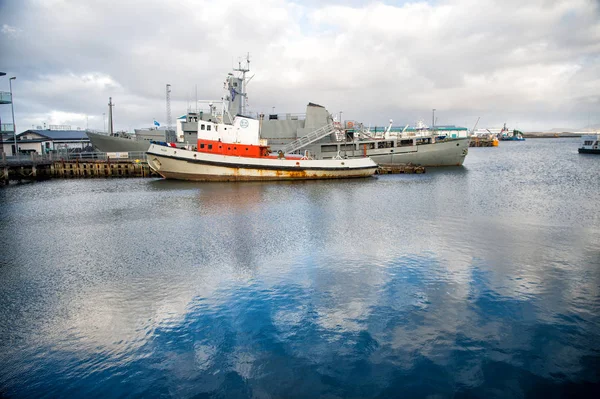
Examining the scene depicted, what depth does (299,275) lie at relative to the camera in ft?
34.8

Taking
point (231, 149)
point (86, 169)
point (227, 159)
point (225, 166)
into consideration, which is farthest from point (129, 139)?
point (227, 159)

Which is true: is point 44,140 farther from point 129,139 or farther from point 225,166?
point 225,166

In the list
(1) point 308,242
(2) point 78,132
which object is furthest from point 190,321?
(2) point 78,132

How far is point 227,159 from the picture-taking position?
31.0 metres

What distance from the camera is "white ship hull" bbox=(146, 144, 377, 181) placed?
30859 millimetres

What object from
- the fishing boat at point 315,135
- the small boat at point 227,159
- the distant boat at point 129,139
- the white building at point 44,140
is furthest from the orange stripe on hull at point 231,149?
the white building at point 44,140

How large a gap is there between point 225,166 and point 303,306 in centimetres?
2405

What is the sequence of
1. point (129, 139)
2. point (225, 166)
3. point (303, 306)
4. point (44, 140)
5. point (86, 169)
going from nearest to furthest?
point (303, 306), point (225, 166), point (86, 169), point (129, 139), point (44, 140)

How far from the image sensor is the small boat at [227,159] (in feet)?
102

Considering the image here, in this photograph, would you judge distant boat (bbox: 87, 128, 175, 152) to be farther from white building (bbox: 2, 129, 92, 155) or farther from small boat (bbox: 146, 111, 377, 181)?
small boat (bbox: 146, 111, 377, 181)

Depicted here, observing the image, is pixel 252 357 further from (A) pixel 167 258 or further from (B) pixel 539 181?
(B) pixel 539 181

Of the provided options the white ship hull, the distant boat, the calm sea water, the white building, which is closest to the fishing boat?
the distant boat

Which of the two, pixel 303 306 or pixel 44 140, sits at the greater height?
pixel 44 140

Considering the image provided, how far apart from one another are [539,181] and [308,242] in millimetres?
26900
